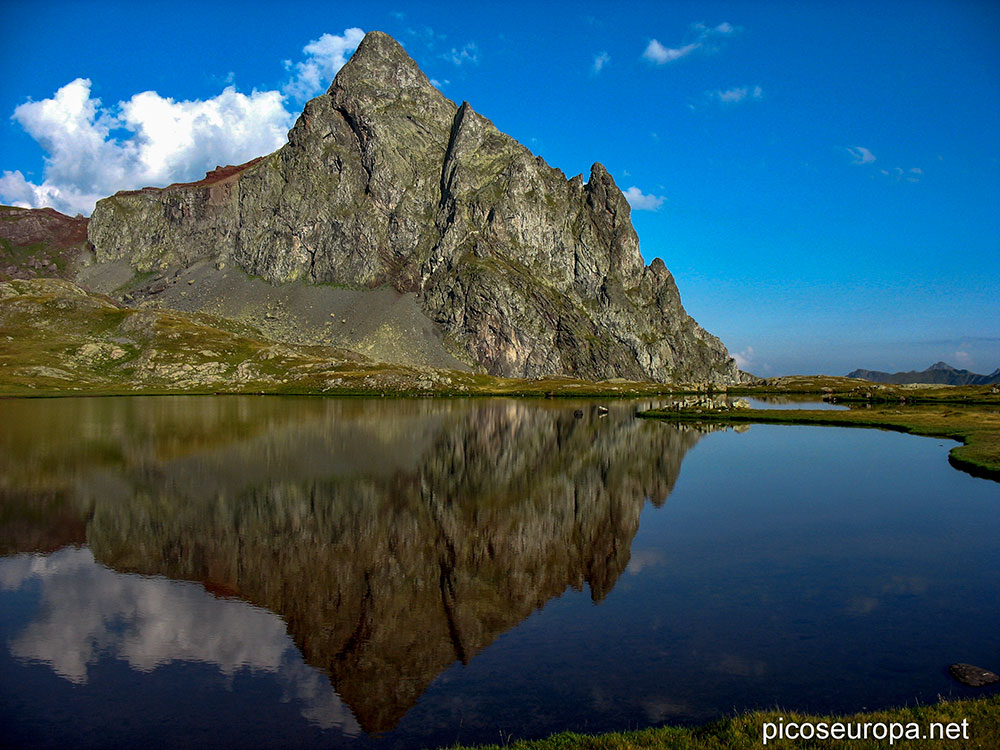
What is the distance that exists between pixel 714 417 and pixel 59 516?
346 ft

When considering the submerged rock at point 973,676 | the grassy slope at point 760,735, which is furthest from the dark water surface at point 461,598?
the grassy slope at point 760,735

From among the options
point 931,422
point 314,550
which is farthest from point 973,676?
point 931,422

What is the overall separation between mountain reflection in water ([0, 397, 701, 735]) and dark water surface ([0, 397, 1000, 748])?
A: 159 mm

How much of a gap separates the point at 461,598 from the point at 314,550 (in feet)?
33.0

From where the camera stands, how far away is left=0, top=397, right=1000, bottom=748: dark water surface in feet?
58.2

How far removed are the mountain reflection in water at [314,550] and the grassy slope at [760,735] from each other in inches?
240

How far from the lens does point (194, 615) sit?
79.3 ft

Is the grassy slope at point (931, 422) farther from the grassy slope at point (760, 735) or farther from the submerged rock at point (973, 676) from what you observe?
the grassy slope at point (760, 735)

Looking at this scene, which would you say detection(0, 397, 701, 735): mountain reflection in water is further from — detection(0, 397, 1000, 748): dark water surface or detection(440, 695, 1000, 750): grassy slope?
detection(440, 695, 1000, 750): grassy slope

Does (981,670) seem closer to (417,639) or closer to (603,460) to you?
(417,639)

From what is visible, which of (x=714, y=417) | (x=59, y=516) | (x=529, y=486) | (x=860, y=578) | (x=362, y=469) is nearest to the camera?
(x=860, y=578)

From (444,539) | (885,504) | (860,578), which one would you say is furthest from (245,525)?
(885,504)

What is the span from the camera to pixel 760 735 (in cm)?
1414

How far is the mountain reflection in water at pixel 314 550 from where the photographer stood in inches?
837
